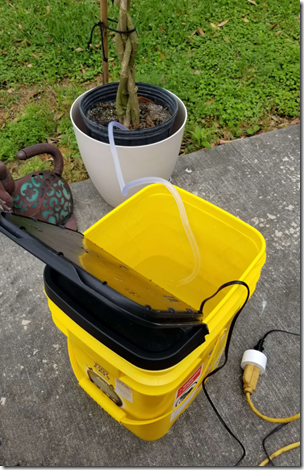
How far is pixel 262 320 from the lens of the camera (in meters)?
1.41

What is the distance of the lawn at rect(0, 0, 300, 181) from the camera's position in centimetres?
215

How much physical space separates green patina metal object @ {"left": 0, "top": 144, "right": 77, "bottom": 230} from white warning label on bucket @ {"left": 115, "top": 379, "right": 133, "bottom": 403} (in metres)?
0.82

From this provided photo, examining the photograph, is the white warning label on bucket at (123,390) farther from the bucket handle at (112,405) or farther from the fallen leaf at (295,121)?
the fallen leaf at (295,121)

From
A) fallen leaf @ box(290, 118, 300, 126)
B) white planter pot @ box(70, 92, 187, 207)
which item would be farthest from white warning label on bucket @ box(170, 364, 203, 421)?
fallen leaf @ box(290, 118, 300, 126)

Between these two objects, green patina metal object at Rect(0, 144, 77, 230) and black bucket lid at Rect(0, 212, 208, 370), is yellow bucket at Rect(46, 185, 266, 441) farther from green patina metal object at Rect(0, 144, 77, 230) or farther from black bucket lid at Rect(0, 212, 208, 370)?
green patina metal object at Rect(0, 144, 77, 230)

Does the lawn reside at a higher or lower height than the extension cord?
higher

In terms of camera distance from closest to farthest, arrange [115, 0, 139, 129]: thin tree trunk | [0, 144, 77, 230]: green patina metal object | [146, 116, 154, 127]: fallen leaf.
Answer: [115, 0, 139, 129]: thin tree trunk
[0, 144, 77, 230]: green patina metal object
[146, 116, 154, 127]: fallen leaf

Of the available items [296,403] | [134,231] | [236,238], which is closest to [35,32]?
[134,231]

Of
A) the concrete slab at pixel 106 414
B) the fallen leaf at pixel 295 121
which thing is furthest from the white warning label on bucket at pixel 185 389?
the fallen leaf at pixel 295 121

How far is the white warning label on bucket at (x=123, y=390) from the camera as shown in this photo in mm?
850

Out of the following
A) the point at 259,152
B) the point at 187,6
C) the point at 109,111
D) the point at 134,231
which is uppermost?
the point at 187,6

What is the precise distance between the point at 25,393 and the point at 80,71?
2115 mm

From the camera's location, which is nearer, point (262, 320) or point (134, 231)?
point (134, 231)

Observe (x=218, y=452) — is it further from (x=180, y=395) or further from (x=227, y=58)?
(x=227, y=58)
